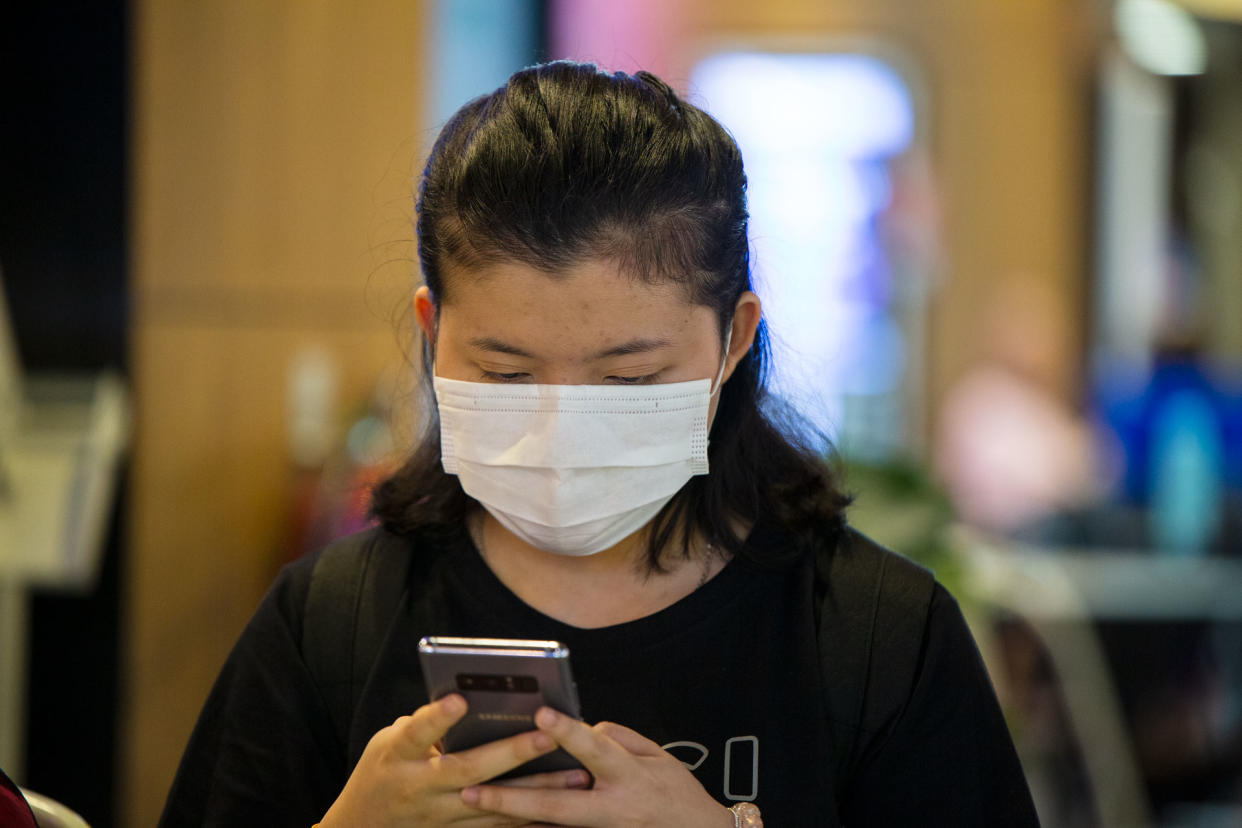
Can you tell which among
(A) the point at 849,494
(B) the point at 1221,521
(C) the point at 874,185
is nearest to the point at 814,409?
(A) the point at 849,494

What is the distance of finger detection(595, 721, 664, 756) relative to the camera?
107cm

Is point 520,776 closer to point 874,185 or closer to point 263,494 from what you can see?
point 263,494

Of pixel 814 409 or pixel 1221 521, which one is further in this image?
pixel 1221 521

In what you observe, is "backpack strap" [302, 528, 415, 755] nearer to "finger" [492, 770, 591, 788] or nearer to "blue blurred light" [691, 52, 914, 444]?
"finger" [492, 770, 591, 788]

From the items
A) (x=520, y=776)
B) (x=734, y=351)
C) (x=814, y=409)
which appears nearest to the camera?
(x=520, y=776)

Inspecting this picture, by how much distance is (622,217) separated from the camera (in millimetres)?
1161

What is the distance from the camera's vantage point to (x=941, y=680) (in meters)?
1.20

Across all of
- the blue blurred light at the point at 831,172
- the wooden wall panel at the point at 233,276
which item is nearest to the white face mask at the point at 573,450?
the wooden wall panel at the point at 233,276

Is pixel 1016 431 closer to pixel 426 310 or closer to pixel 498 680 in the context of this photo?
pixel 426 310

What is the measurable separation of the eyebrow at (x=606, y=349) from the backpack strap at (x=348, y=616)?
258 mm

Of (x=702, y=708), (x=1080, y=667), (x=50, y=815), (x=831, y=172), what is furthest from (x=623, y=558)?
(x=831, y=172)

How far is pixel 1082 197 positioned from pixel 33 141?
3818mm

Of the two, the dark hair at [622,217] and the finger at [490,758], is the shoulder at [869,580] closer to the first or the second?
the dark hair at [622,217]

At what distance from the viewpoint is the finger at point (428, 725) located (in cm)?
98
